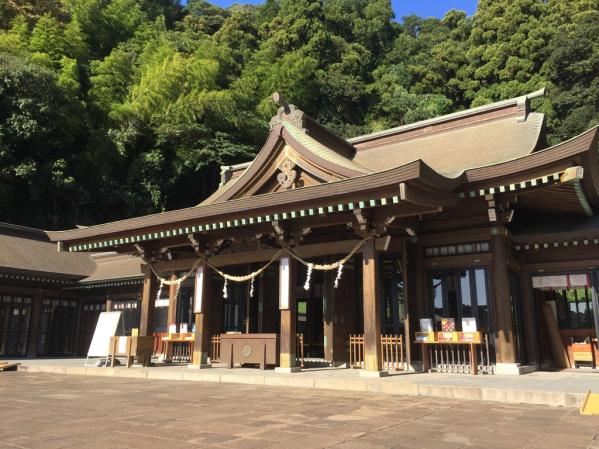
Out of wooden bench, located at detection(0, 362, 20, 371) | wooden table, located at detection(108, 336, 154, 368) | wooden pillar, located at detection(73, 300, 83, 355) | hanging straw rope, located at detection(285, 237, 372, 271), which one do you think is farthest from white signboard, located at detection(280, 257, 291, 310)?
wooden pillar, located at detection(73, 300, 83, 355)

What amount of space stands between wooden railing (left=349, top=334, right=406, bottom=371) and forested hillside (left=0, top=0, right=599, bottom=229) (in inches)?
914

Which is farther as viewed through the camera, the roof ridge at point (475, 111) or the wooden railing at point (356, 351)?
the roof ridge at point (475, 111)

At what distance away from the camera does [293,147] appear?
12242 millimetres

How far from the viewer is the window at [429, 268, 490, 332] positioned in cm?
1070

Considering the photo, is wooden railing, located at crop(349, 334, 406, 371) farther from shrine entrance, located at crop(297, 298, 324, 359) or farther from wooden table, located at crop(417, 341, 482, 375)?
shrine entrance, located at crop(297, 298, 324, 359)

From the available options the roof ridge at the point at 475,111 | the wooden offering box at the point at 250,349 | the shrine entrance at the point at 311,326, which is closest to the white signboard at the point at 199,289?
the wooden offering box at the point at 250,349

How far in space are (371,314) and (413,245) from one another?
274cm

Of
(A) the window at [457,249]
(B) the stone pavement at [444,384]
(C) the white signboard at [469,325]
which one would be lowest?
(B) the stone pavement at [444,384]

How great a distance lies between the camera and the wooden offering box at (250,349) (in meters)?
11.7

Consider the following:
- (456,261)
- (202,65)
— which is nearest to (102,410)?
(456,261)

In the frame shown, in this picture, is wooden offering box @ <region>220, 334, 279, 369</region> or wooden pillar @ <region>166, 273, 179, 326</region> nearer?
wooden offering box @ <region>220, 334, 279, 369</region>

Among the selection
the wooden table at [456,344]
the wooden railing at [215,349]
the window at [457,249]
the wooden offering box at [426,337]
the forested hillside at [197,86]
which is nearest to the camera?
the wooden table at [456,344]

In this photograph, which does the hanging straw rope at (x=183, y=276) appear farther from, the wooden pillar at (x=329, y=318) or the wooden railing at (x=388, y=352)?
the wooden railing at (x=388, y=352)

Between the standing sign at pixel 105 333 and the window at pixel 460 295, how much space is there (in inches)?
358
